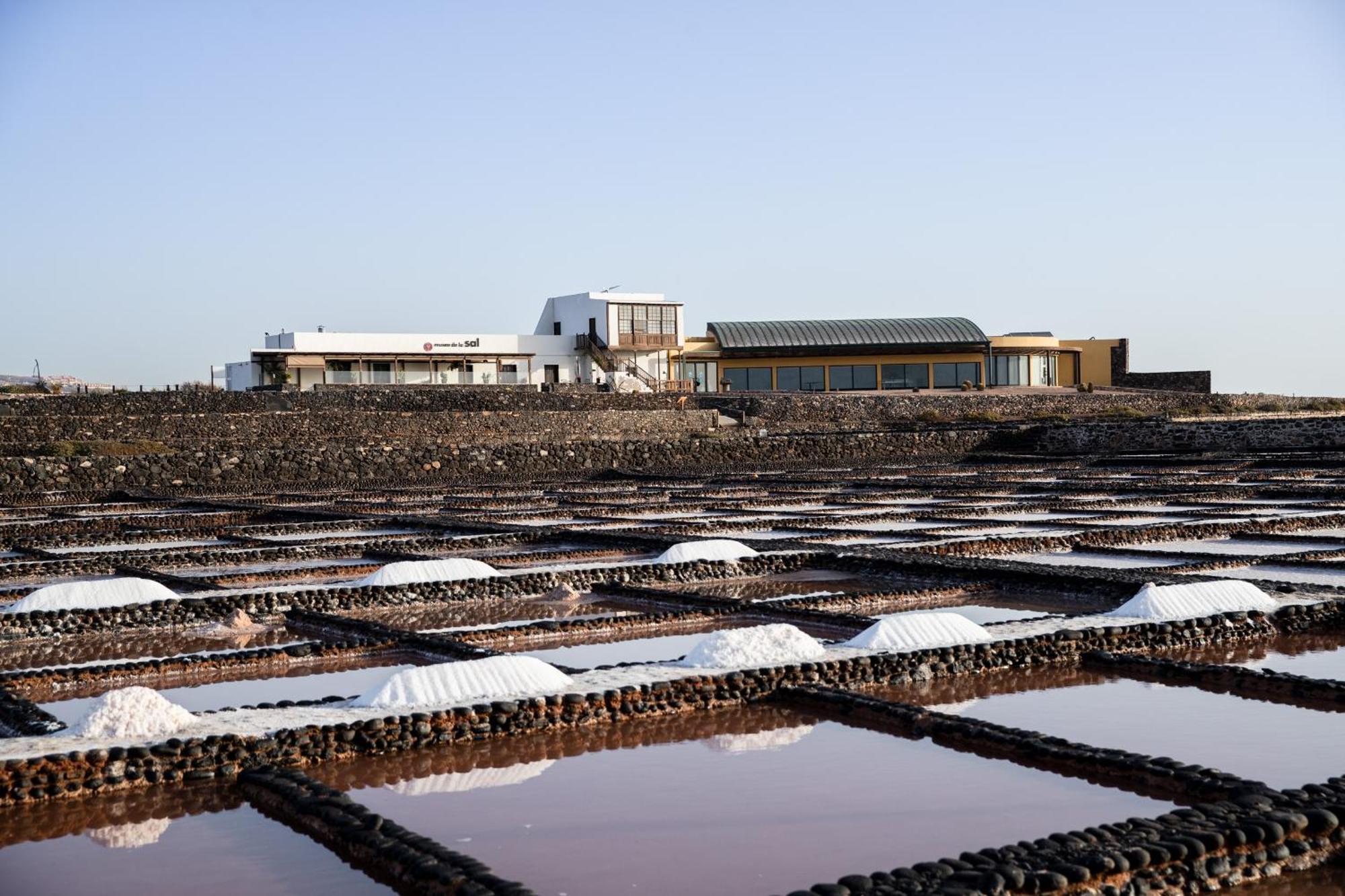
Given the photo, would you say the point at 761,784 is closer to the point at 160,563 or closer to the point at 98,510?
the point at 160,563

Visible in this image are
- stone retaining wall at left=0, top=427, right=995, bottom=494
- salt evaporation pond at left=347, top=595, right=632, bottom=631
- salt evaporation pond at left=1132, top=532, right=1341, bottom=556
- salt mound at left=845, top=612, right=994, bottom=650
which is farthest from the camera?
stone retaining wall at left=0, top=427, right=995, bottom=494

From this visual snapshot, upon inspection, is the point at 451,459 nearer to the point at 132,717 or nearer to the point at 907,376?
the point at 132,717

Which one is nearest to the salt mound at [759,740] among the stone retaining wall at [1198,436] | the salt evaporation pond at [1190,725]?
the salt evaporation pond at [1190,725]

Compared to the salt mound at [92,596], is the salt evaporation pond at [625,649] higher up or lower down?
lower down

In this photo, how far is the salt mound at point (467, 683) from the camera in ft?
17.9

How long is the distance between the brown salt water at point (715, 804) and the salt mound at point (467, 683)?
389 millimetres

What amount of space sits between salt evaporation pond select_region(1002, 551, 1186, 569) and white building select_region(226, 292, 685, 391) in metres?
29.6

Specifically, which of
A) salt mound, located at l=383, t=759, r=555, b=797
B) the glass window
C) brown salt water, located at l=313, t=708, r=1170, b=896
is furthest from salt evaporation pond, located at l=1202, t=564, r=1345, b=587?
the glass window

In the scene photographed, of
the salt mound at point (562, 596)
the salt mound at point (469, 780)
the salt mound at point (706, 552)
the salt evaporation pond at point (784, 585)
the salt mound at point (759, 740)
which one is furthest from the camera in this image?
the salt mound at point (706, 552)

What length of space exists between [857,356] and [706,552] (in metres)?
36.1

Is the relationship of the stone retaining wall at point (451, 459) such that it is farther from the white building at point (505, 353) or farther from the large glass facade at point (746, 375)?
the large glass facade at point (746, 375)

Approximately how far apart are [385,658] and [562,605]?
1948 mm

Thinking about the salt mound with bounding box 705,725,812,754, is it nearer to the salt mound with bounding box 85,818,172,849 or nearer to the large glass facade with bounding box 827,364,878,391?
the salt mound with bounding box 85,818,172,849

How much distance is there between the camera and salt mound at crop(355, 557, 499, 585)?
30.2ft
